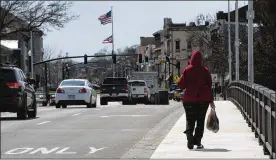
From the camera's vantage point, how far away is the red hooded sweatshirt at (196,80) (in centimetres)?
1220

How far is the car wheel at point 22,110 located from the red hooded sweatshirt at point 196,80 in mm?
8759

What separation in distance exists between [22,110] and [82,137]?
5737mm

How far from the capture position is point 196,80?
40.0ft

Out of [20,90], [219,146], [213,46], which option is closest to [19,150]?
[219,146]

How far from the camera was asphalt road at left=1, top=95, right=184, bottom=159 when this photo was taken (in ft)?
41.3

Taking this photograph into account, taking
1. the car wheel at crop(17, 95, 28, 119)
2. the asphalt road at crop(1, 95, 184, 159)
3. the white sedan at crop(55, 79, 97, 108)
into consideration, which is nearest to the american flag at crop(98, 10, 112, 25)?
the white sedan at crop(55, 79, 97, 108)

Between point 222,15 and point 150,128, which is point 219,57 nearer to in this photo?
point 222,15

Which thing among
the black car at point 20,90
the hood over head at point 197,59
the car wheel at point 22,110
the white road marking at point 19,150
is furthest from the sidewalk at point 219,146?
the car wheel at point 22,110

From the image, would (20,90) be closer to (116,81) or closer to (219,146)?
(219,146)

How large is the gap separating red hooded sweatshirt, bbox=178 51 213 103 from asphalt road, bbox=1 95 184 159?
1372mm

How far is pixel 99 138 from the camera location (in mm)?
15703

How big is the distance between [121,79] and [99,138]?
28080 millimetres

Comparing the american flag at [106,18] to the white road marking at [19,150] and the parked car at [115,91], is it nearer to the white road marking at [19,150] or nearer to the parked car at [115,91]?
the parked car at [115,91]

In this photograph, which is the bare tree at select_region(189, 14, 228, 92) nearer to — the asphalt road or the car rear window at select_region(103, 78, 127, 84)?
the car rear window at select_region(103, 78, 127, 84)
